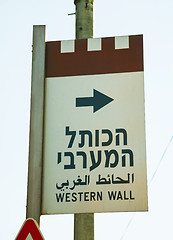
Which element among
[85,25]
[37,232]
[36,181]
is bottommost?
[37,232]

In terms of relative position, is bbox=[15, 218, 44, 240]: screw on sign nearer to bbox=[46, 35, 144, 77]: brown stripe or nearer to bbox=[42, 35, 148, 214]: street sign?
bbox=[42, 35, 148, 214]: street sign

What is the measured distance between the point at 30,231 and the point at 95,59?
1.21 m

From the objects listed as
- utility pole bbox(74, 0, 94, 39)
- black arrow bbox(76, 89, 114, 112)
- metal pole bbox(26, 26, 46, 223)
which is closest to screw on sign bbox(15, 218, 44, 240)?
metal pole bbox(26, 26, 46, 223)

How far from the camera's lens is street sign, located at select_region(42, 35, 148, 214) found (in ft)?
11.0

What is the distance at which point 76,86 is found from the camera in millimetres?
3639

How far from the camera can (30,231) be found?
312 centimetres

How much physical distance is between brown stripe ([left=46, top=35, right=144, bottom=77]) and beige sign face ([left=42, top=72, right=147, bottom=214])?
4 centimetres

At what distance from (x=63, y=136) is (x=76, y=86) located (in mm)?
347

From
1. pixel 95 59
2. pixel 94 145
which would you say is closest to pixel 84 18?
pixel 95 59

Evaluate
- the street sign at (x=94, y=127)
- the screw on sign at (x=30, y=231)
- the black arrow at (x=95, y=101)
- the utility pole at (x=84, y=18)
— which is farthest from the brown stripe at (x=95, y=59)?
the screw on sign at (x=30, y=231)

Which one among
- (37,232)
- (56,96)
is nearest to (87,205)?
(37,232)

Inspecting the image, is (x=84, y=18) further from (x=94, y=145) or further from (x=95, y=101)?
(x=94, y=145)

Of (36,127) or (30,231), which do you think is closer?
(30,231)

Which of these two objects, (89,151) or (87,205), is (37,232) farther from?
(89,151)
